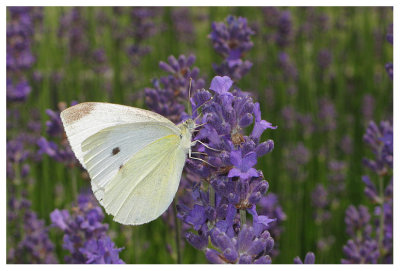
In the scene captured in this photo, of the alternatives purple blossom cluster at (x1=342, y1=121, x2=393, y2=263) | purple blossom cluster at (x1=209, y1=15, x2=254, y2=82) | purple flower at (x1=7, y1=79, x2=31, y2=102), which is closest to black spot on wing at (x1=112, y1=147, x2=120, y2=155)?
purple blossom cluster at (x1=209, y1=15, x2=254, y2=82)

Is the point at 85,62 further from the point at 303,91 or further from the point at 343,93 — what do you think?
the point at 343,93

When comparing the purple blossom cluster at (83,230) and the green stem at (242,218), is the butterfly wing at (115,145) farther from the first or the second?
the green stem at (242,218)

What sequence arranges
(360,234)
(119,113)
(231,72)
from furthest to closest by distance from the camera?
(360,234), (231,72), (119,113)

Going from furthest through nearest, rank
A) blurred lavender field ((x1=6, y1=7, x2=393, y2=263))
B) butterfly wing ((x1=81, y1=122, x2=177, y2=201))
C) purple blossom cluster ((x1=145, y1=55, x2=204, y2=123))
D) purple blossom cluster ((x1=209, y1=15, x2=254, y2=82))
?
purple blossom cluster ((x1=209, y1=15, x2=254, y2=82)) → purple blossom cluster ((x1=145, y1=55, x2=204, y2=123)) → butterfly wing ((x1=81, y1=122, x2=177, y2=201)) → blurred lavender field ((x1=6, y1=7, x2=393, y2=263))

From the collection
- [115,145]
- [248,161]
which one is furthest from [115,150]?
[248,161]

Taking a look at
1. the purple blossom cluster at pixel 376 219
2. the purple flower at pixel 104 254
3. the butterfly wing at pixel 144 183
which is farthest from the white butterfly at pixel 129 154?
the purple blossom cluster at pixel 376 219

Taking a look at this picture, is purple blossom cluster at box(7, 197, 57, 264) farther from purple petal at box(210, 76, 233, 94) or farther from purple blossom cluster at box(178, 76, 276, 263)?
purple petal at box(210, 76, 233, 94)

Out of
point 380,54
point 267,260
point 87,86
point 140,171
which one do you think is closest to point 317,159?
point 380,54
